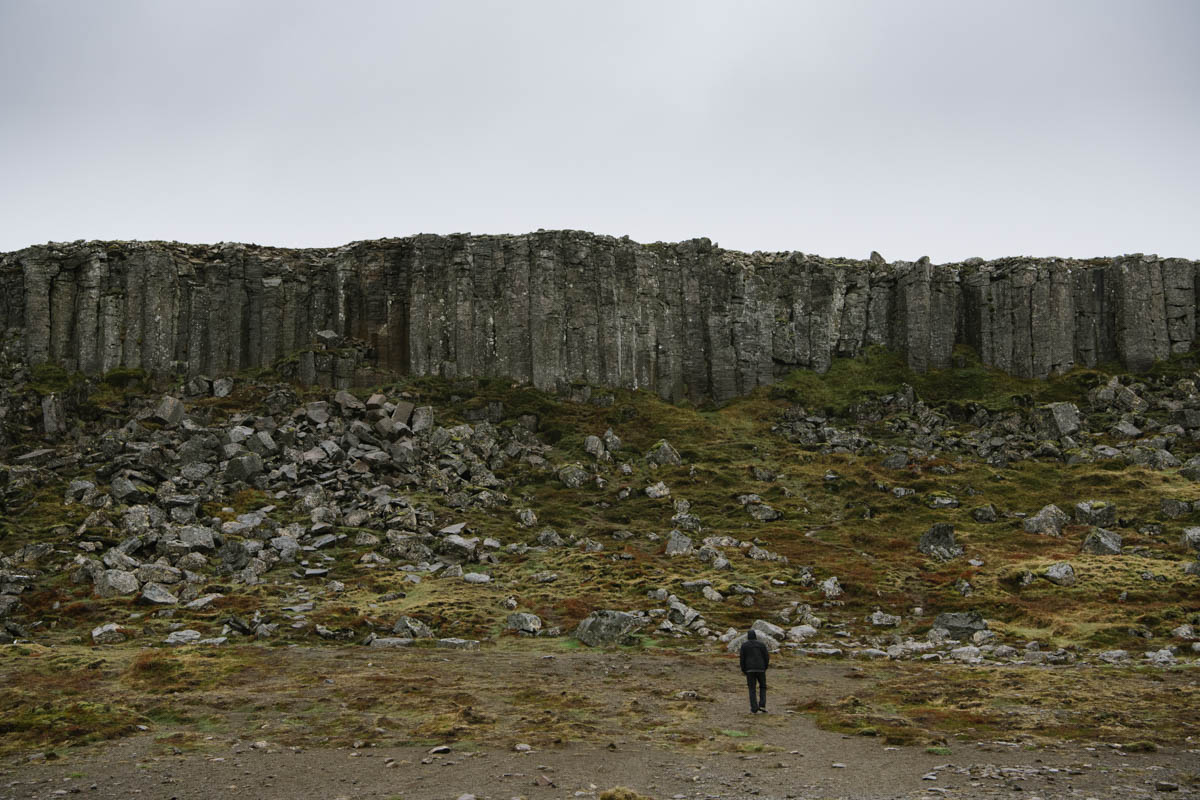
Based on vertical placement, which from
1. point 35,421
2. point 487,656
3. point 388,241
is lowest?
point 487,656

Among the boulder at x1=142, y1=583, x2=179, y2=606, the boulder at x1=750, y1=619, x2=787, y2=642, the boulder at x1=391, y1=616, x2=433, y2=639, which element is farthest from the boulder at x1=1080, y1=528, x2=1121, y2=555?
the boulder at x1=142, y1=583, x2=179, y2=606

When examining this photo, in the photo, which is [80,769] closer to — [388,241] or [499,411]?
[499,411]

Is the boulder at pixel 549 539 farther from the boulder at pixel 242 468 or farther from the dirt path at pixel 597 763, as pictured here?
the dirt path at pixel 597 763

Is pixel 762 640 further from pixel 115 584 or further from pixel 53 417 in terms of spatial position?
pixel 53 417

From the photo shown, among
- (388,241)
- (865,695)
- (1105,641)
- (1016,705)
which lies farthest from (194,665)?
(388,241)

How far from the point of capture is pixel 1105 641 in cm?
3578

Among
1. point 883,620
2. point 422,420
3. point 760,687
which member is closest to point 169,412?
point 422,420

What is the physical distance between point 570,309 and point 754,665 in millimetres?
53525

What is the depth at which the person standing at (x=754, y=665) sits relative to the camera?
2578 cm

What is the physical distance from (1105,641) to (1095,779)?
65.7ft

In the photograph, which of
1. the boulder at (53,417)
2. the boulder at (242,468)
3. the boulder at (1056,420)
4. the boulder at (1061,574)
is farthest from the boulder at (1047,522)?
the boulder at (53,417)

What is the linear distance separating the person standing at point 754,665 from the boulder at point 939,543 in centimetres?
2753

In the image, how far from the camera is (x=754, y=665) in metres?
25.8

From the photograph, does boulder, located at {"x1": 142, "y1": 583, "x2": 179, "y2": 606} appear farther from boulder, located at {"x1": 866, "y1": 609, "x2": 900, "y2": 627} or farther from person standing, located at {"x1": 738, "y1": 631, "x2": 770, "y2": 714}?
boulder, located at {"x1": 866, "y1": 609, "x2": 900, "y2": 627}
